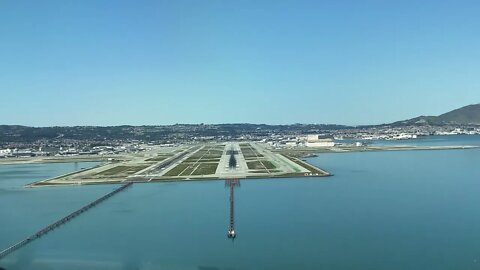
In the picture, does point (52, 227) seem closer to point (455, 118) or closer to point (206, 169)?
point (206, 169)

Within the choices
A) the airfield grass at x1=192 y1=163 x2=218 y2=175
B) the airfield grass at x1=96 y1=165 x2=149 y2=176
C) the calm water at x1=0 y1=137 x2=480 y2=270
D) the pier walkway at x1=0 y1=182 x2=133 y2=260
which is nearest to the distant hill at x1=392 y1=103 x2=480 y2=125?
the airfield grass at x1=192 y1=163 x2=218 y2=175

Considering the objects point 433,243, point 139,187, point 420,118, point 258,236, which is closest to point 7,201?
point 139,187

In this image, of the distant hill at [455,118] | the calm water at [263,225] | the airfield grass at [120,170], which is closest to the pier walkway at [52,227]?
the calm water at [263,225]

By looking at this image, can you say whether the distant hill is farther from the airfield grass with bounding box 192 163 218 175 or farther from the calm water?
the calm water

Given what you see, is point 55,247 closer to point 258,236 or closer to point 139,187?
point 258,236

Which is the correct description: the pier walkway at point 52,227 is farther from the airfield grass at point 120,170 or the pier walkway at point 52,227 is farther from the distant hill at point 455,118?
the distant hill at point 455,118
